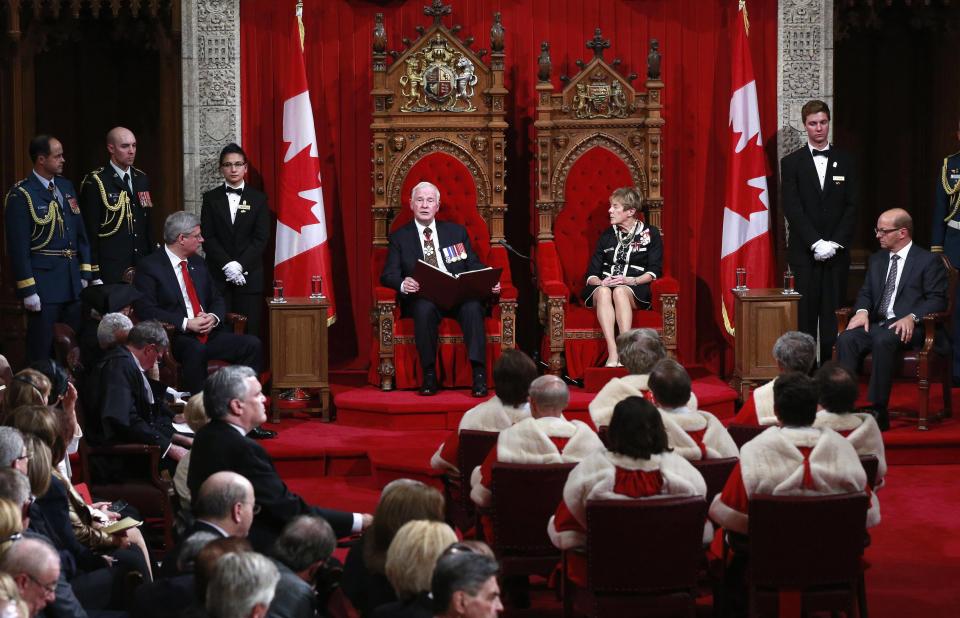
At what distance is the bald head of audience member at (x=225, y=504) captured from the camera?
4574 millimetres

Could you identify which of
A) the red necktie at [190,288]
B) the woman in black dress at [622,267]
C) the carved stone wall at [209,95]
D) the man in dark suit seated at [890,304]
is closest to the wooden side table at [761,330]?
the man in dark suit seated at [890,304]

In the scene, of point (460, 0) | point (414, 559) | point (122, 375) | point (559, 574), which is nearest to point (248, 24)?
point (460, 0)

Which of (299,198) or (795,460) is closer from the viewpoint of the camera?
(795,460)

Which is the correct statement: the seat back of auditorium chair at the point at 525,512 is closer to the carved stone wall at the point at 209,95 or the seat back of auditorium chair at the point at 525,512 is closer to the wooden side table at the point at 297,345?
the wooden side table at the point at 297,345

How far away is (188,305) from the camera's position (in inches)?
340

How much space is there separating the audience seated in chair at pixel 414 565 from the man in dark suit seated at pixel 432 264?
475cm

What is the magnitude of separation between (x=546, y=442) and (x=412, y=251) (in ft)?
12.6

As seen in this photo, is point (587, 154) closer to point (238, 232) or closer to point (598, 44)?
point (598, 44)

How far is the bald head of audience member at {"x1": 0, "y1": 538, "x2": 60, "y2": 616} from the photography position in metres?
3.99

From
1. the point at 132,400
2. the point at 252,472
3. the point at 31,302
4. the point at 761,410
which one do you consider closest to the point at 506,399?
the point at 761,410

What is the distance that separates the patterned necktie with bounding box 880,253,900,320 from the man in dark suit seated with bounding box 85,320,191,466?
13.7 ft

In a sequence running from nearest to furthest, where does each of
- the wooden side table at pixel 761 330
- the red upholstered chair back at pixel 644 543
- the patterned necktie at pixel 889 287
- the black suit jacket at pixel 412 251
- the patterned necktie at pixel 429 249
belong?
1. the red upholstered chair back at pixel 644 543
2. the patterned necktie at pixel 889 287
3. the wooden side table at pixel 761 330
4. the black suit jacket at pixel 412 251
5. the patterned necktie at pixel 429 249

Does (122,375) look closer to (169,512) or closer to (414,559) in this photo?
(169,512)

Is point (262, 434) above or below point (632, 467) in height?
below
